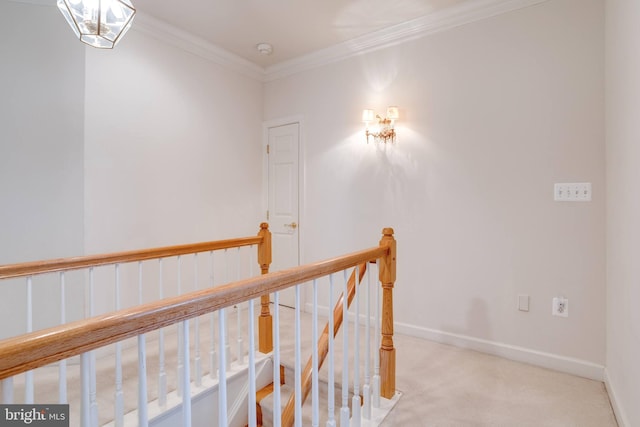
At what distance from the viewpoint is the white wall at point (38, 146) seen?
223 cm

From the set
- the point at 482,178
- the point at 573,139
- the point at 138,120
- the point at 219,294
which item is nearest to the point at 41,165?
the point at 138,120

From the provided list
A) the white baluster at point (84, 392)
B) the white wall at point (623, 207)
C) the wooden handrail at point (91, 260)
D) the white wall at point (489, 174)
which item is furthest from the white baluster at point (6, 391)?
the white wall at point (489, 174)

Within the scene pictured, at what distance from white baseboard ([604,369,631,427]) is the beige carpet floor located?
0.03 m

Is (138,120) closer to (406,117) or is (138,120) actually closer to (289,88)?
(289,88)

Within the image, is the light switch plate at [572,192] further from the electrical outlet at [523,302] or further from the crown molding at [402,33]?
the crown molding at [402,33]

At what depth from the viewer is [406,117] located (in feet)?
9.27

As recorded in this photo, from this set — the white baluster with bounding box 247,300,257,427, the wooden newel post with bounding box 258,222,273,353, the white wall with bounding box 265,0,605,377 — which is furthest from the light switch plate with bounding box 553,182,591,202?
the white baluster with bounding box 247,300,257,427

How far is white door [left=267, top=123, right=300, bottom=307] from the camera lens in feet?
11.6

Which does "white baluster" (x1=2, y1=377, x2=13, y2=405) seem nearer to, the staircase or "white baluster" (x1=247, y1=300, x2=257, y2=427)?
"white baluster" (x1=247, y1=300, x2=257, y2=427)

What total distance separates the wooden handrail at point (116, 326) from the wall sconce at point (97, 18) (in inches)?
52.9

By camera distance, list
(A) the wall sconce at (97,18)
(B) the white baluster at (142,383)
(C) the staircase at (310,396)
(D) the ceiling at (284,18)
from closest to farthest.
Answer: (B) the white baluster at (142,383)
(A) the wall sconce at (97,18)
(C) the staircase at (310,396)
(D) the ceiling at (284,18)

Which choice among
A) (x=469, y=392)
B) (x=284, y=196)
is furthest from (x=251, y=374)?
(x=284, y=196)

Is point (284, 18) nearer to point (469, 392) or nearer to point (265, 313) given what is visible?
point (265, 313)

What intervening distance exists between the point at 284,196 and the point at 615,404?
296 centimetres
